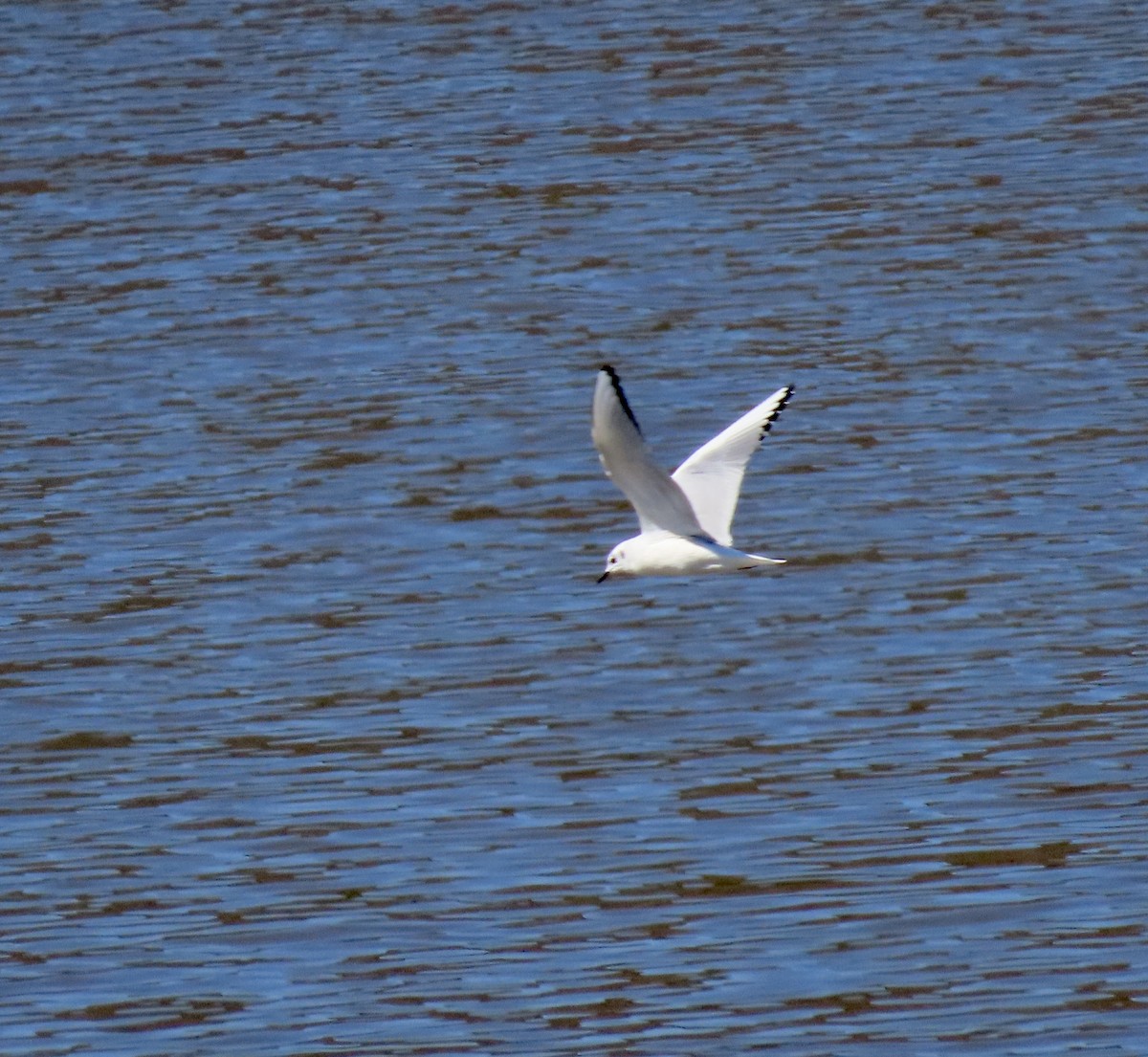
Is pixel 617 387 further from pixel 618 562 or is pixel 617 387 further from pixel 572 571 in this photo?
pixel 572 571

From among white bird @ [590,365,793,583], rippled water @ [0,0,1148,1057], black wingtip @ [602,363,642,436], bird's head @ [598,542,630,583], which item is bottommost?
rippled water @ [0,0,1148,1057]

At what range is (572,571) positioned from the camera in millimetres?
13305

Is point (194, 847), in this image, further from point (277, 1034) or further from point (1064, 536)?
point (1064, 536)

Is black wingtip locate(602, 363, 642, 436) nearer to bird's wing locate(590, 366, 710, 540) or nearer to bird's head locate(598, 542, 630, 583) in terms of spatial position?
bird's wing locate(590, 366, 710, 540)

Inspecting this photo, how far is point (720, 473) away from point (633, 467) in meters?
0.95

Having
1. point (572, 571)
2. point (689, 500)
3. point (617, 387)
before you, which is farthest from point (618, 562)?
point (572, 571)

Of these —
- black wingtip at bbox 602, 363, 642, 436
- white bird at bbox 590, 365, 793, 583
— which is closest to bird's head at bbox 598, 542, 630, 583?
white bird at bbox 590, 365, 793, 583

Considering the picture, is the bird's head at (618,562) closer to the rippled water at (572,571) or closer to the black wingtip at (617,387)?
the rippled water at (572,571)

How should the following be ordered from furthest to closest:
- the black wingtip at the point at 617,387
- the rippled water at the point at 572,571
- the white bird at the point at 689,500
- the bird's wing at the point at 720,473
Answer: the bird's wing at the point at 720,473
the white bird at the point at 689,500
the black wingtip at the point at 617,387
the rippled water at the point at 572,571

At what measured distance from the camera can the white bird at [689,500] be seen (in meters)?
10.6

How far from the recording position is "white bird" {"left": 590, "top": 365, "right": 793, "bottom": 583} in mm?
10621

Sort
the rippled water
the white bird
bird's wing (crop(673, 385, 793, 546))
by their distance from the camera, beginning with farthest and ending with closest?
bird's wing (crop(673, 385, 793, 546))
the white bird
the rippled water

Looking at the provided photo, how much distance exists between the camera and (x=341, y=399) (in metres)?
16.5

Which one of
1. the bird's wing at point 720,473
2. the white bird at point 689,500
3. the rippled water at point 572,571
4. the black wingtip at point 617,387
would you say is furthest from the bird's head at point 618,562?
the black wingtip at point 617,387
